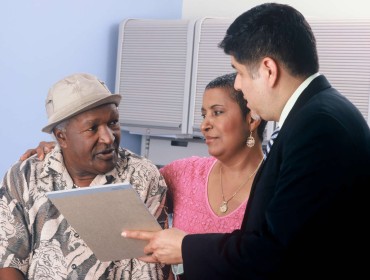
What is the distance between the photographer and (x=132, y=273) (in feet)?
7.54

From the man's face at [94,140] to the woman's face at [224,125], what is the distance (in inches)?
12.0

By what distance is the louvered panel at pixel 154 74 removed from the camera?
4223 millimetres

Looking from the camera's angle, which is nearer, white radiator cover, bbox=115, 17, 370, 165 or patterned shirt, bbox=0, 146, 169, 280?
patterned shirt, bbox=0, 146, 169, 280

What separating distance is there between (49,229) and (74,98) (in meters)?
0.42

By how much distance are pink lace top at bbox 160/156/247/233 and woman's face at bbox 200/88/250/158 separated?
0.47 feet

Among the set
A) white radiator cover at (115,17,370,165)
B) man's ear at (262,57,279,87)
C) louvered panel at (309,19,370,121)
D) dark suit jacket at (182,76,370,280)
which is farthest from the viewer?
white radiator cover at (115,17,370,165)

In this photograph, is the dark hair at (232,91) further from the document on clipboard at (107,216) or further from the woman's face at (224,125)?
the document on clipboard at (107,216)

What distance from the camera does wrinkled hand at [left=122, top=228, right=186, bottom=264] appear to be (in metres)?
1.83

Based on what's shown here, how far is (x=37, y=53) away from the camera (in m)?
3.68

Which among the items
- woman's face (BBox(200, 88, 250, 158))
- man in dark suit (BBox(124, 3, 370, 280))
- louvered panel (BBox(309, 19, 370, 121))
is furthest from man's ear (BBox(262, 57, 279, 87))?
louvered panel (BBox(309, 19, 370, 121))

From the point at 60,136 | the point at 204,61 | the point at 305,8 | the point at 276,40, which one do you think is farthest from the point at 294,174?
the point at 305,8

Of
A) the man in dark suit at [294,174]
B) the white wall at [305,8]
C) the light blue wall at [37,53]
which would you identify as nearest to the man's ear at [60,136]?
the man in dark suit at [294,174]

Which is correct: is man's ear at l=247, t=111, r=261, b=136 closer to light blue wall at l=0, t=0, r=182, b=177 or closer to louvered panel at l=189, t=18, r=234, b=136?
light blue wall at l=0, t=0, r=182, b=177

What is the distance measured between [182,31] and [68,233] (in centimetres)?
217
